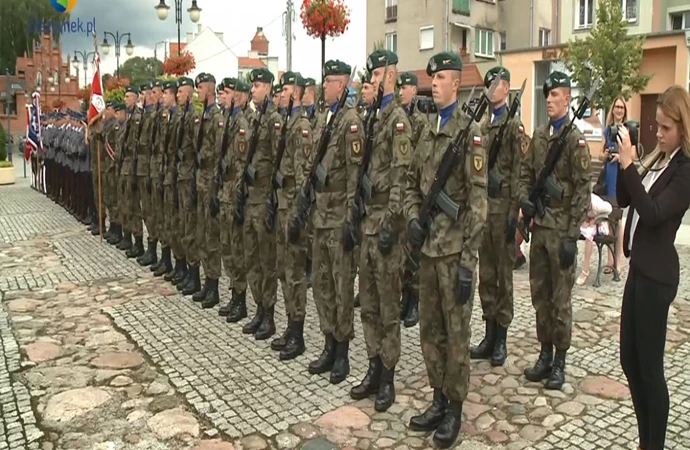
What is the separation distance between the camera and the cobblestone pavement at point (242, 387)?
4066 mm

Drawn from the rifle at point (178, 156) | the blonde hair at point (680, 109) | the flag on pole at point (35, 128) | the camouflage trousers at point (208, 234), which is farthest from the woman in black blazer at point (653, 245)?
the flag on pole at point (35, 128)

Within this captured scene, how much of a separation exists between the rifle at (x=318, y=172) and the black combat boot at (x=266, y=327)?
1.20 metres

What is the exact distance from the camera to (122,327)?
6.37m

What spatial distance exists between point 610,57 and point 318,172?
1937 cm

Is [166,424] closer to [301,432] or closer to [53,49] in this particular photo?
[301,432]

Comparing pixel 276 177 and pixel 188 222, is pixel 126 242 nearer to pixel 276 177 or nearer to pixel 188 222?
pixel 188 222

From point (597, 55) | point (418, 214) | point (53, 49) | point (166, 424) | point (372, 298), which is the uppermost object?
point (53, 49)

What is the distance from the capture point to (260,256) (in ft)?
19.6

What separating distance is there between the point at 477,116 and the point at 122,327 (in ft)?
13.6

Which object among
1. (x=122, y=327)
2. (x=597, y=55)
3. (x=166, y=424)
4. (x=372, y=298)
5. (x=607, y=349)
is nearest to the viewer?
(x=166, y=424)

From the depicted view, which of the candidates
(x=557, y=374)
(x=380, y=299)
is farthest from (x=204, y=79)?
(x=557, y=374)

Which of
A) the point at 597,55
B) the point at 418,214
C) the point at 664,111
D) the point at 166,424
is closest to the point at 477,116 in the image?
the point at 418,214

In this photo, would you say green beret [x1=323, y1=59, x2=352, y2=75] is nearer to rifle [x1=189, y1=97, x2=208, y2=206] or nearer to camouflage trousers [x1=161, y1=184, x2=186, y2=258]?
rifle [x1=189, y1=97, x2=208, y2=206]

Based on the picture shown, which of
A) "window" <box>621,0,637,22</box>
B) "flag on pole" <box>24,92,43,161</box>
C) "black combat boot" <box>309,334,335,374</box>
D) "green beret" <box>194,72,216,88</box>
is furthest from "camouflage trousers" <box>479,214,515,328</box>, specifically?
"window" <box>621,0,637,22</box>
